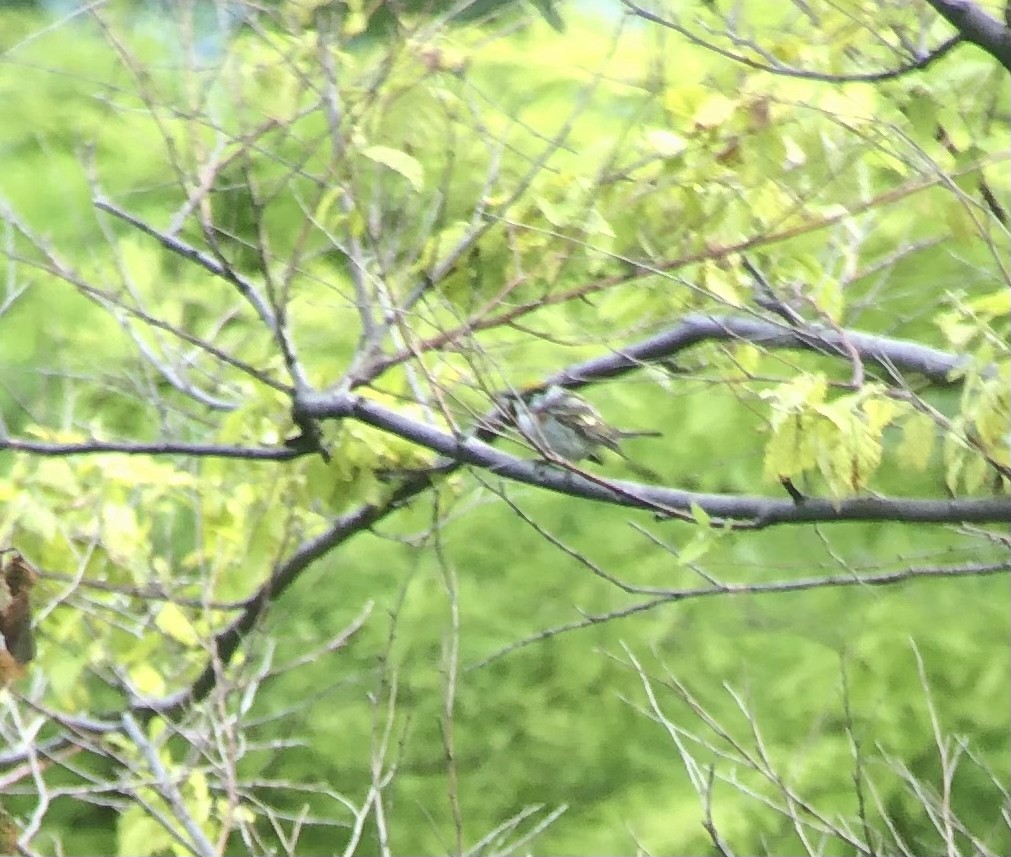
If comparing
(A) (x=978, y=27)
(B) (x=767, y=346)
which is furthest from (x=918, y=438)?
(B) (x=767, y=346)

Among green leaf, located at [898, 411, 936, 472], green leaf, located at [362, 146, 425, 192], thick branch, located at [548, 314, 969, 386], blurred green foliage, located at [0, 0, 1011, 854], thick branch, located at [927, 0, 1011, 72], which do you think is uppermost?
thick branch, located at [927, 0, 1011, 72]

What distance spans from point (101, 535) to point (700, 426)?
2044 mm

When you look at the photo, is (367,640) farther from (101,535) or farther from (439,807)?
(101,535)

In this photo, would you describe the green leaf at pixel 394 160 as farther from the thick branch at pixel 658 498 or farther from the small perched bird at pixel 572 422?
the small perched bird at pixel 572 422

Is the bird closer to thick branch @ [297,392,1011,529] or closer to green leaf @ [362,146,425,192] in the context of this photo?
thick branch @ [297,392,1011,529]

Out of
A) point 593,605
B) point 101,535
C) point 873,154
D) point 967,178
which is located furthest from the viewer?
point 593,605

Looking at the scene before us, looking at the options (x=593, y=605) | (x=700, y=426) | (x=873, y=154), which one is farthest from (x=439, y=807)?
(x=873, y=154)

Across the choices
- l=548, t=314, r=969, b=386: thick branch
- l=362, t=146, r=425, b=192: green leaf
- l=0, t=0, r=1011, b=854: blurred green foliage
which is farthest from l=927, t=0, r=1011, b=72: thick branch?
l=362, t=146, r=425, b=192: green leaf

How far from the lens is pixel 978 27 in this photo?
1.57m

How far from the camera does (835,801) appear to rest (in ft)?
13.0

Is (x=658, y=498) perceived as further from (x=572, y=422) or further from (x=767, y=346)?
(x=572, y=422)

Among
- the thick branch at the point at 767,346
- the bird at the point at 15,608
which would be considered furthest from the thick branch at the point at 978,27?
the bird at the point at 15,608

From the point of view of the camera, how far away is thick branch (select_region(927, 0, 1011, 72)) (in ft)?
5.12

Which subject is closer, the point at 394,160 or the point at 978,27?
the point at 978,27
